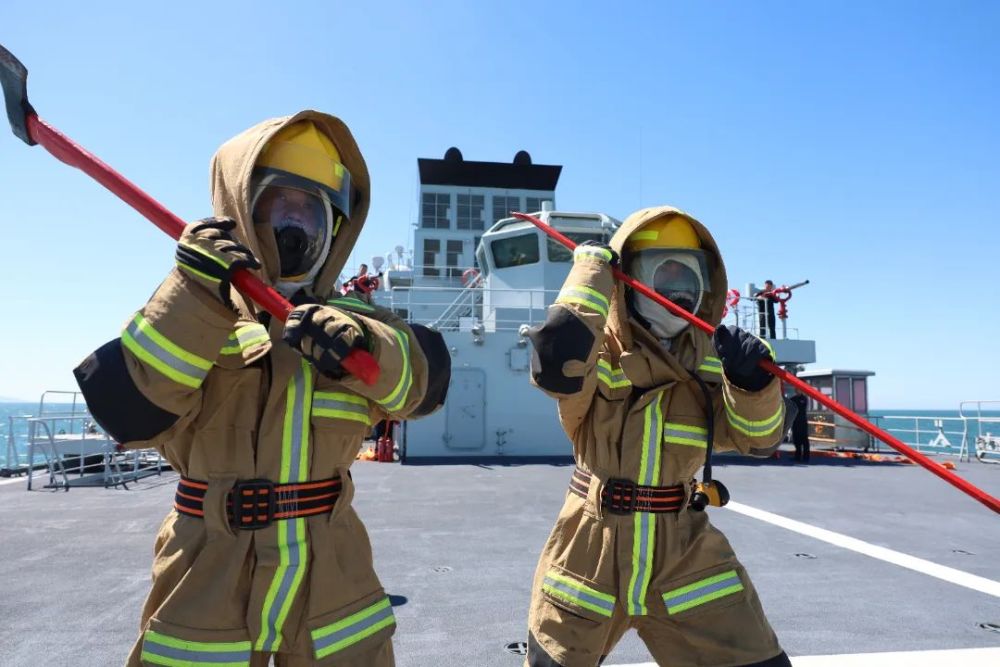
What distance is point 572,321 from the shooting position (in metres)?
1.95

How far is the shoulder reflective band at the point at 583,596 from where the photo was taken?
6.69 feet

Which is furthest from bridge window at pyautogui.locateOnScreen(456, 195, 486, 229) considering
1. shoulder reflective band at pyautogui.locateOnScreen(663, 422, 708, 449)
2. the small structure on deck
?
shoulder reflective band at pyautogui.locateOnScreen(663, 422, 708, 449)

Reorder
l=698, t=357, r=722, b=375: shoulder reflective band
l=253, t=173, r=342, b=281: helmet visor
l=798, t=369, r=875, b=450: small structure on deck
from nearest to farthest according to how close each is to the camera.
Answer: l=253, t=173, r=342, b=281: helmet visor
l=698, t=357, r=722, b=375: shoulder reflective band
l=798, t=369, r=875, b=450: small structure on deck

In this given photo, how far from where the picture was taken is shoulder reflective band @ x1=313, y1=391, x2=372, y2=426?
163 cm

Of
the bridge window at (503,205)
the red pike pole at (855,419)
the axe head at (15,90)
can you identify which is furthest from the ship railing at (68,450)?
the bridge window at (503,205)

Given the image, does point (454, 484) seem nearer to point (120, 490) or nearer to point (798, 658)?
point (120, 490)

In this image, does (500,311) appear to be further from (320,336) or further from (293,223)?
(320,336)

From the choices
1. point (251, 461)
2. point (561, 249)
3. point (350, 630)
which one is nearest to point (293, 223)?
point (251, 461)

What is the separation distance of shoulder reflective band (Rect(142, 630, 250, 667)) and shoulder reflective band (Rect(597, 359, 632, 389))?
1406mm

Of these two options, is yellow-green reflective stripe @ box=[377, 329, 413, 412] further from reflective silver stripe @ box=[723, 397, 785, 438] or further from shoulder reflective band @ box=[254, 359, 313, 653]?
reflective silver stripe @ box=[723, 397, 785, 438]

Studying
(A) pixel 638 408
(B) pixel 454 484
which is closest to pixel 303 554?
(A) pixel 638 408

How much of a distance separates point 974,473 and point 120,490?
13990mm

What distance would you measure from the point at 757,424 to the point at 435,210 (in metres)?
20.4

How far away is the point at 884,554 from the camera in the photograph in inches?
204
